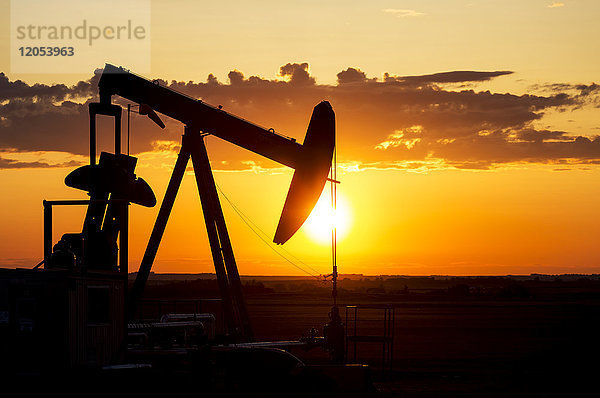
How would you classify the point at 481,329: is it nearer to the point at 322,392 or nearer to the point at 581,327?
the point at 581,327

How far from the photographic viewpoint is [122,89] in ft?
88.7

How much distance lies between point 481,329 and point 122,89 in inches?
996

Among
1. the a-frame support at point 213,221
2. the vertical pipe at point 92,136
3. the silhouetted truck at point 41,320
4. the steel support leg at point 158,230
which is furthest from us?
the a-frame support at point 213,221

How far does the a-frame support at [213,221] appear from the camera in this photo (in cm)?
2766

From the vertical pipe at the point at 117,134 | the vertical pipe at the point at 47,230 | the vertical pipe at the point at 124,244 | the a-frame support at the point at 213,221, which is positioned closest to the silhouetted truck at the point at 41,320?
the vertical pipe at the point at 124,244

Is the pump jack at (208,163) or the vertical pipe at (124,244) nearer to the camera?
the vertical pipe at (124,244)

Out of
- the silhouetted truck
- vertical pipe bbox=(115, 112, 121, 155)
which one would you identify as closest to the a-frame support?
vertical pipe bbox=(115, 112, 121, 155)

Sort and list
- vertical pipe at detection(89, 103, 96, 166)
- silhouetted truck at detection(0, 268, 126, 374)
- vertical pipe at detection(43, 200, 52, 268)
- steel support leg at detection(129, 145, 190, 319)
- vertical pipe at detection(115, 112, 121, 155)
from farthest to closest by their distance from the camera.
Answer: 1. steel support leg at detection(129, 145, 190, 319)
2. vertical pipe at detection(89, 103, 96, 166)
3. vertical pipe at detection(115, 112, 121, 155)
4. vertical pipe at detection(43, 200, 52, 268)
5. silhouetted truck at detection(0, 268, 126, 374)

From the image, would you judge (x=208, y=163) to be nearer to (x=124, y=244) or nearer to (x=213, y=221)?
(x=213, y=221)

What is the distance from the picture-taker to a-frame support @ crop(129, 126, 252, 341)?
27656 millimetres

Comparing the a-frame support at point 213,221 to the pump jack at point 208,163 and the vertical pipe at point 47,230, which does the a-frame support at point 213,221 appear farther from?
the vertical pipe at point 47,230

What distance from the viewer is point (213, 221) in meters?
27.9

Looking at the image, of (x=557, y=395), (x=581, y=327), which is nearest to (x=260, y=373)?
(x=557, y=395)

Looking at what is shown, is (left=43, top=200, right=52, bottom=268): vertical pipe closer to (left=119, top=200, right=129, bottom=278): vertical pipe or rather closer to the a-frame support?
(left=119, top=200, right=129, bottom=278): vertical pipe
